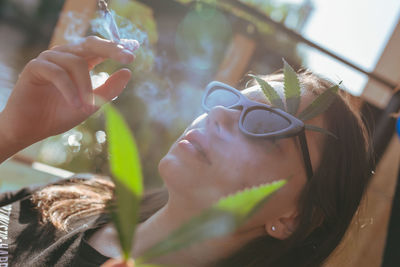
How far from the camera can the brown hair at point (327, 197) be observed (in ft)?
2.01

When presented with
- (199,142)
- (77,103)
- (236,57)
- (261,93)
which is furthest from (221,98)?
(236,57)

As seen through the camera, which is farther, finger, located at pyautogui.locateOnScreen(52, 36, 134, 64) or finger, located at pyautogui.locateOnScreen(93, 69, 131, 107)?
finger, located at pyautogui.locateOnScreen(93, 69, 131, 107)

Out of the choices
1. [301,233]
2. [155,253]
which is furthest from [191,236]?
[301,233]

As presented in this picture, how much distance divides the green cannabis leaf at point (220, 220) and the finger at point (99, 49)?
11.8 inches

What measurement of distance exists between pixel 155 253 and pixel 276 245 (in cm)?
62

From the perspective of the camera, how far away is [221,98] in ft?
2.14

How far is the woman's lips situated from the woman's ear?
0.23 metres

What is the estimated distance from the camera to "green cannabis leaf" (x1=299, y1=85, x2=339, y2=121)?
17.3 inches

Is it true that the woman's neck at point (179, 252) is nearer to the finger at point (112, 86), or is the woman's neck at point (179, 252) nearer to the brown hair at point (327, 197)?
the brown hair at point (327, 197)

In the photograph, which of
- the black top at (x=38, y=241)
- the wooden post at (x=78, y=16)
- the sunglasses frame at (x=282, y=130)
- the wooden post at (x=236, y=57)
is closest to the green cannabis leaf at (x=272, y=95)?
the sunglasses frame at (x=282, y=130)

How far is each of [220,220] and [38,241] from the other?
→ 0.81m

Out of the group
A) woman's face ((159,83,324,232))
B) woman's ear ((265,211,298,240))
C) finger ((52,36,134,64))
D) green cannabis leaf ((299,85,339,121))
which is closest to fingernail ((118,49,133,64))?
finger ((52,36,134,64))

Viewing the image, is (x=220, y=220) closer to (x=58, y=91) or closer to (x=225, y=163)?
(x=225, y=163)

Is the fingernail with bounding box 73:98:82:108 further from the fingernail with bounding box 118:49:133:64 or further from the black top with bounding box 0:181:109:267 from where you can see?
the black top with bounding box 0:181:109:267
